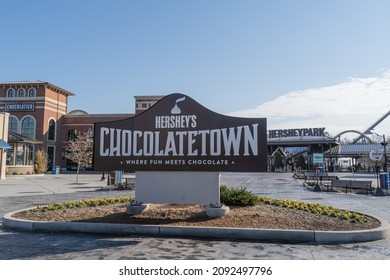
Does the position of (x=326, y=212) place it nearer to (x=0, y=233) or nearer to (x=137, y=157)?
(x=137, y=157)

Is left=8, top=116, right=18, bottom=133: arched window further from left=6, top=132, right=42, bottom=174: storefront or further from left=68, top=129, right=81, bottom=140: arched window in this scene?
left=6, top=132, right=42, bottom=174: storefront

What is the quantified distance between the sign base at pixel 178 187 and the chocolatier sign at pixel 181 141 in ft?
0.96

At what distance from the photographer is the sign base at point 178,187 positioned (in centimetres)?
882

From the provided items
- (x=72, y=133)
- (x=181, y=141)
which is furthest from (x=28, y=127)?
(x=181, y=141)

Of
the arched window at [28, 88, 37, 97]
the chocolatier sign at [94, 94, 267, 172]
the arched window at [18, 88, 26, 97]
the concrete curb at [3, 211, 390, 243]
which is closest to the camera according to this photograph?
Answer: the concrete curb at [3, 211, 390, 243]

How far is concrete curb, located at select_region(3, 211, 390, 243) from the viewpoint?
6.91 m

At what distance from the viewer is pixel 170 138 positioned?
8.83 m

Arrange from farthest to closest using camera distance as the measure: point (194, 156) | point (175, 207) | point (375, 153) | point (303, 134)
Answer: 1. point (303, 134)
2. point (375, 153)
3. point (175, 207)
4. point (194, 156)

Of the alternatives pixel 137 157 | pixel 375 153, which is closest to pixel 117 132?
pixel 137 157

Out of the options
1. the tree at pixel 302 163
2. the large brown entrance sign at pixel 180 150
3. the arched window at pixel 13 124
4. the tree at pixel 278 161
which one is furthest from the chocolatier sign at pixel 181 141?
the tree at pixel 302 163

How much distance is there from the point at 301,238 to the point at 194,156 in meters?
3.31

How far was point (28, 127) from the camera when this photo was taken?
5144 cm

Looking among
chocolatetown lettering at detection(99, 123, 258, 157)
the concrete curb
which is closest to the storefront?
chocolatetown lettering at detection(99, 123, 258, 157)

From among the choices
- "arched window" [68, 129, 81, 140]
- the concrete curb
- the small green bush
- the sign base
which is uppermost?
"arched window" [68, 129, 81, 140]
